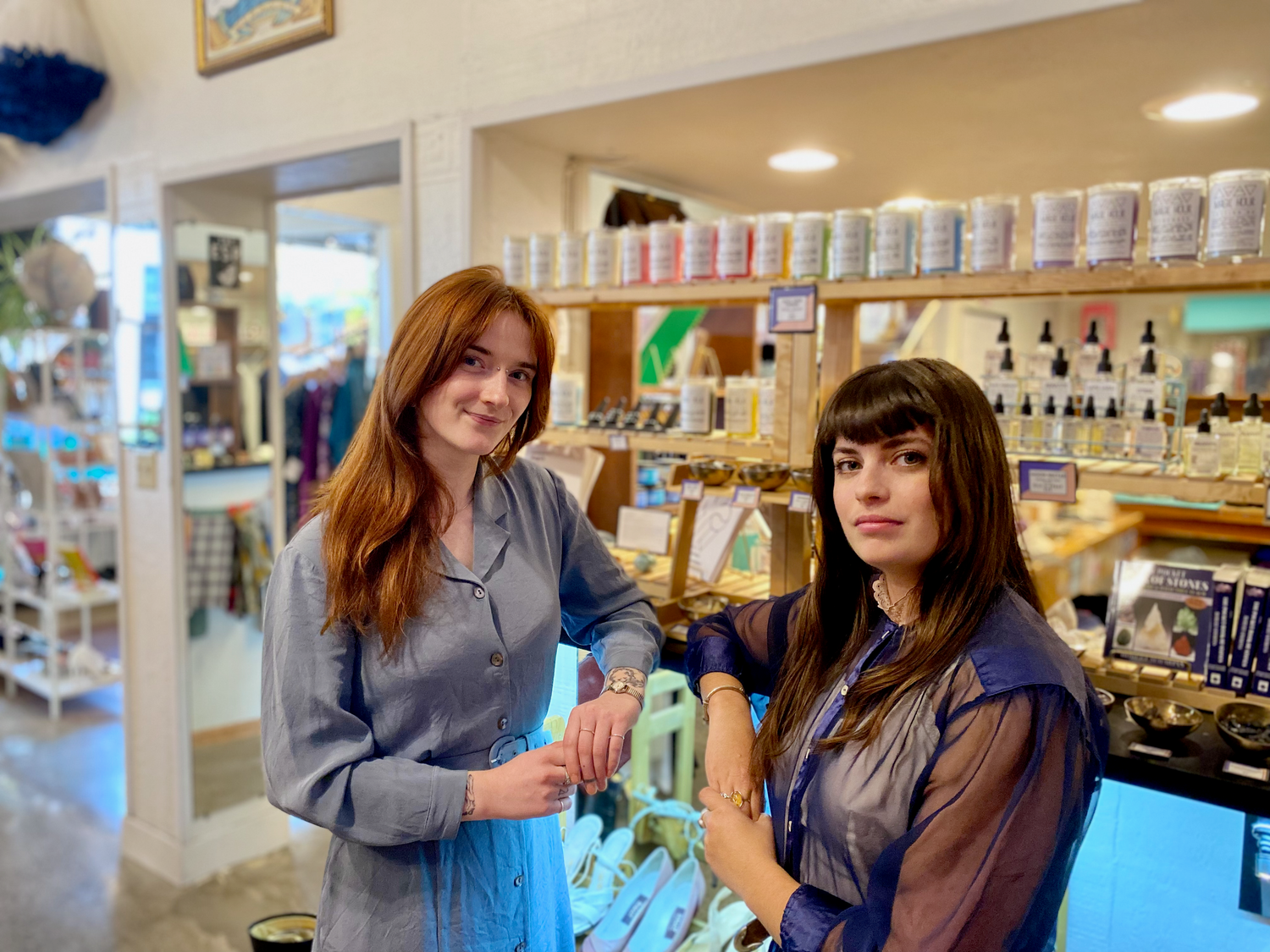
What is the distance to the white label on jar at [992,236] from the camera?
1788mm

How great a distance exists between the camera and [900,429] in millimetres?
1051

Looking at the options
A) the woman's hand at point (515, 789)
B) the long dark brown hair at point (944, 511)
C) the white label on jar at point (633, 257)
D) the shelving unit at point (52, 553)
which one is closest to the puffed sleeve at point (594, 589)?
the woman's hand at point (515, 789)

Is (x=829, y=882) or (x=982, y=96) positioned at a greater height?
(x=982, y=96)

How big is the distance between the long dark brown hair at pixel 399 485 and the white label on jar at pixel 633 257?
0.98 metres

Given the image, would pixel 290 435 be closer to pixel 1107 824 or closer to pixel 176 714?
pixel 176 714

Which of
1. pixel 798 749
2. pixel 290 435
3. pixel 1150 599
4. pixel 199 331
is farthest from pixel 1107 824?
pixel 290 435

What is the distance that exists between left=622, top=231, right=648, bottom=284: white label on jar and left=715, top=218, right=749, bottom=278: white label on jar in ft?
0.73

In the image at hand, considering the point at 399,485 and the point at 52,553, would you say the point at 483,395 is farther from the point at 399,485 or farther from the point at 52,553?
the point at 52,553

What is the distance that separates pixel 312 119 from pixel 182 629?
1.84 metres

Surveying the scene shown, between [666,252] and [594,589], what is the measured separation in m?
1.01

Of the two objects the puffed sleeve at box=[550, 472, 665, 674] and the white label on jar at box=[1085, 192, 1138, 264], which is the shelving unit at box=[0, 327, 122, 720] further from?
the white label on jar at box=[1085, 192, 1138, 264]

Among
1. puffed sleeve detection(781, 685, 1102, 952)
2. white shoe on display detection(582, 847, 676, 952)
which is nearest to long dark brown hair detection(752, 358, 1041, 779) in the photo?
puffed sleeve detection(781, 685, 1102, 952)

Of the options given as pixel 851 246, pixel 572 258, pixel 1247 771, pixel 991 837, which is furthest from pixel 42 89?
pixel 1247 771

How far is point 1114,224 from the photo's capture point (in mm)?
1666
